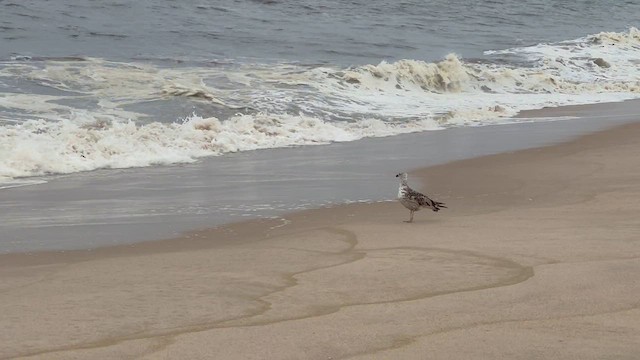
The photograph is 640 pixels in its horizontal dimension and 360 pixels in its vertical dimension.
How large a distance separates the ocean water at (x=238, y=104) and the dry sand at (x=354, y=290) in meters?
1.03

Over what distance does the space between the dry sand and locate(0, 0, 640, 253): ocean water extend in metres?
1.03

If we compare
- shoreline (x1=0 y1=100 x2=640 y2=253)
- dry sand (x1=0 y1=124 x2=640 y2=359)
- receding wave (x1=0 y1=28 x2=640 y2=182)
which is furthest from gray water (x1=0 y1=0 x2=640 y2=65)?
dry sand (x1=0 y1=124 x2=640 y2=359)

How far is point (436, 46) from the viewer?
29.4 metres

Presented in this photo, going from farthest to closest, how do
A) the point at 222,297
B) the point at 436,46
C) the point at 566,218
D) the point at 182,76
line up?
the point at 436,46 → the point at 182,76 → the point at 566,218 → the point at 222,297

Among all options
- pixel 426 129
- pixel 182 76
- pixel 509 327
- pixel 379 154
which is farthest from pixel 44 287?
pixel 182 76

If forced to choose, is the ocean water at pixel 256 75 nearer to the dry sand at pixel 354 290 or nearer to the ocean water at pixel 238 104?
the ocean water at pixel 238 104

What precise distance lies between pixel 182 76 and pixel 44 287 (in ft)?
45.4

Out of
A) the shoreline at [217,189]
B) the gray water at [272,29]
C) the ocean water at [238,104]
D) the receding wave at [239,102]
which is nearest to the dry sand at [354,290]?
the shoreline at [217,189]

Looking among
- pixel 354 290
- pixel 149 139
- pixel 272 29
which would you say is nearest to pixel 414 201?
pixel 354 290

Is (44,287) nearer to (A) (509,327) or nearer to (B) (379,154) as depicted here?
(A) (509,327)

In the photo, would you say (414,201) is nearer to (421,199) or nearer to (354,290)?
(421,199)

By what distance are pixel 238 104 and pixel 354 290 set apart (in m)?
11.0

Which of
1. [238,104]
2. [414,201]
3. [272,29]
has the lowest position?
[238,104]

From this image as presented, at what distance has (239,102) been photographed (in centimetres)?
1616
